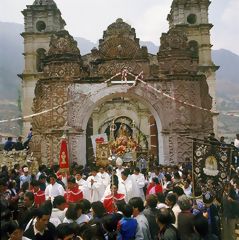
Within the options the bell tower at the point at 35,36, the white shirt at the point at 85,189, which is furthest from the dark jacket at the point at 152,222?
the bell tower at the point at 35,36

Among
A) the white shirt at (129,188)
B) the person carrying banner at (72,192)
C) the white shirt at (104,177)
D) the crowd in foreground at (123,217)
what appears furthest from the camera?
the white shirt at (104,177)

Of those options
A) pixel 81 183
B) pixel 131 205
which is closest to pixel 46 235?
pixel 131 205

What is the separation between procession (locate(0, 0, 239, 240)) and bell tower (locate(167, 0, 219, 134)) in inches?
3.3

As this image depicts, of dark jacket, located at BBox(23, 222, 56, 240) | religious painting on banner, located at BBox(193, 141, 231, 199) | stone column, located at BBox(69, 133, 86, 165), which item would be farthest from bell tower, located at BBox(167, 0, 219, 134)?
dark jacket, located at BBox(23, 222, 56, 240)

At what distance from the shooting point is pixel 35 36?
114 feet

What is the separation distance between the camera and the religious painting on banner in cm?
823

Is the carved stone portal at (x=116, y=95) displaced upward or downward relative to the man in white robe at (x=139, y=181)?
upward

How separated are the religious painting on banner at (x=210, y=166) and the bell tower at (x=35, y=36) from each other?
26010mm

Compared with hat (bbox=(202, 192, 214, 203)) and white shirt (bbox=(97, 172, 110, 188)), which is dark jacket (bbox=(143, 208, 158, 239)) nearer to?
hat (bbox=(202, 192, 214, 203))

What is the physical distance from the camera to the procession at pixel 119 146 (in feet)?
20.5

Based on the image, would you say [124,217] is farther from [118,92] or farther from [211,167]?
[118,92]

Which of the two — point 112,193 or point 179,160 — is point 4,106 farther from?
point 112,193

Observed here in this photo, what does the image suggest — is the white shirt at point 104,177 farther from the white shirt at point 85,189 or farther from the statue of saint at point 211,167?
the statue of saint at point 211,167

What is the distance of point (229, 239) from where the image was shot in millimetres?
7898
